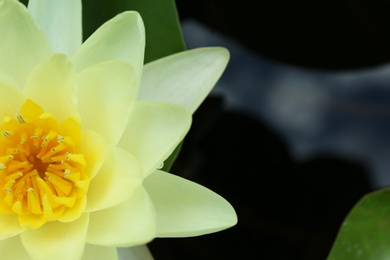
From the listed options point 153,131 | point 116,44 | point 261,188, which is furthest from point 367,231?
point 116,44

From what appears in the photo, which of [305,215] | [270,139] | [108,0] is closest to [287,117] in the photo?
[270,139]

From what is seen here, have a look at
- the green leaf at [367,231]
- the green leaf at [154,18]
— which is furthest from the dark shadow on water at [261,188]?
the green leaf at [154,18]

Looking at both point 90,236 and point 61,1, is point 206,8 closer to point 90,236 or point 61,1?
point 61,1

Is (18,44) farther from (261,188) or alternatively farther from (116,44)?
(261,188)

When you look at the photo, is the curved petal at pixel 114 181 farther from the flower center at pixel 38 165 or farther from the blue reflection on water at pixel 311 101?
the blue reflection on water at pixel 311 101

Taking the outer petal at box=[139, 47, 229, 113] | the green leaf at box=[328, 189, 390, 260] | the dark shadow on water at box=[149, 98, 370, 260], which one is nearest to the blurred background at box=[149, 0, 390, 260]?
the dark shadow on water at box=[149, 98, 370, 260]

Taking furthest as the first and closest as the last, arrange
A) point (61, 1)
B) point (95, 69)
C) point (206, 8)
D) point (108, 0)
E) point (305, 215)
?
point (206, 8)
point (305, 215)
point (108, 0)
point (61, 1)
point (95, 69)

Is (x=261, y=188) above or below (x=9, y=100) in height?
below

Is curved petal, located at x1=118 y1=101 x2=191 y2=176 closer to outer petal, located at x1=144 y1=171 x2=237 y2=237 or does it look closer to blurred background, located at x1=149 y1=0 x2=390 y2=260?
outer petal, located at x1=144 y1=171 x2=237 y2=237
